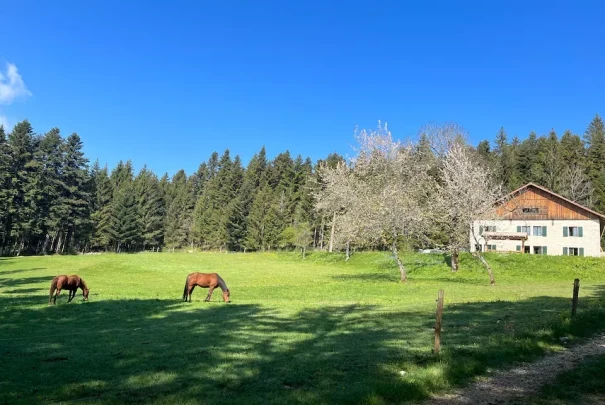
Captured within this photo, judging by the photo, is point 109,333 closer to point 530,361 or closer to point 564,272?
point 530,361

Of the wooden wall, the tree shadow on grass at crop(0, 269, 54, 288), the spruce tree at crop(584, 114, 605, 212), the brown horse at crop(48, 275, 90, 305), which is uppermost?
the spruce tree at crop(584, 114, 605, 212)

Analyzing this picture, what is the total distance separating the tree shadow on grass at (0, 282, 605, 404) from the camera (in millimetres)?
7492

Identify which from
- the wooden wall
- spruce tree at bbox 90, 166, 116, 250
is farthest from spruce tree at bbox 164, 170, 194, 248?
the wooden wall

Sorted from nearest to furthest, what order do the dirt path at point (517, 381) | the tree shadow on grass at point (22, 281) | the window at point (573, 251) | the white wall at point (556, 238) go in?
1. the dirt path at point (517, 381)
2. the tree shadow on grass at point (22, 281)
3. the white wall at point (556, 238)
4. the window at point (573, 251)

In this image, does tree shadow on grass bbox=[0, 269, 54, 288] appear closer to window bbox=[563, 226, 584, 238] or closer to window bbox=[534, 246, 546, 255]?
window bbox=[534, 246, 546, 255]

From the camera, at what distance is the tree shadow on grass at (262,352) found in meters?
7.49

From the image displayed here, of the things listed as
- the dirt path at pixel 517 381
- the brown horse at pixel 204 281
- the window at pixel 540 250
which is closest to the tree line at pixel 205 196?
the window at pixel 540 250

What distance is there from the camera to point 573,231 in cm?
6100

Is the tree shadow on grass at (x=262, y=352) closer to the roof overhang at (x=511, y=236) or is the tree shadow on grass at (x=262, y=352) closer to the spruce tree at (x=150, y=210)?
the roof overhang at (x=511, y=236)

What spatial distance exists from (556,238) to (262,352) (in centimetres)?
6459

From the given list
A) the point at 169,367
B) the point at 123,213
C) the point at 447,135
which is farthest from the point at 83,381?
the point at 123,213

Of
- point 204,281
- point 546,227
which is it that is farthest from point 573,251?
point 204,281

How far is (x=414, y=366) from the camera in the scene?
878 cm

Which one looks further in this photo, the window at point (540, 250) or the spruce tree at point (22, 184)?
the spruce tree at point (22, 184)
